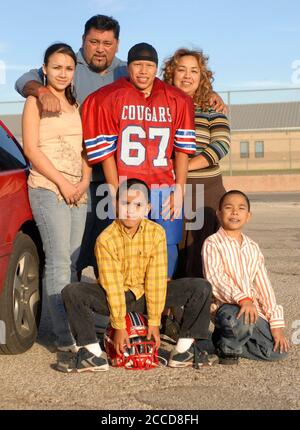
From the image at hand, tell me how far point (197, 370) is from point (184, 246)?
3.77 ft

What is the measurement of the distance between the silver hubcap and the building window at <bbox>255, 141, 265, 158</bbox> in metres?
34.9

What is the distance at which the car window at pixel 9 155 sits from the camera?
485 centimetres

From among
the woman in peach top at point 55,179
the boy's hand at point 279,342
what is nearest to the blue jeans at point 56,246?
the woman in peach top at point 55,179

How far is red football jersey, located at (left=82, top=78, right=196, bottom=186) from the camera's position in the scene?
15.4 ft

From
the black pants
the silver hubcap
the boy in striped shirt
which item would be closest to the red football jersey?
the boy in striped shirt

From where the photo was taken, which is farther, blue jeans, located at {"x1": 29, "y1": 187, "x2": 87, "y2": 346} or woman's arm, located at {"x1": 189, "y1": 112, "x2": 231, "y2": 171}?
woman's arm, located at {"x1": 189, "y1": 112, "x2": 231, "y2": 171}

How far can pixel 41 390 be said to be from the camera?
13.1 feet

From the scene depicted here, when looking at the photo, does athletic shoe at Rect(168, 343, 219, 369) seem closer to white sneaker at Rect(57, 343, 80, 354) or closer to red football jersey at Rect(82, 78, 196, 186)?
white sneaker at Rect(57, 343, 80, 354)

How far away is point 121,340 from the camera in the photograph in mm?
4375

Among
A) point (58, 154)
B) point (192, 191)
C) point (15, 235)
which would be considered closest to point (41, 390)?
point (15, 235)

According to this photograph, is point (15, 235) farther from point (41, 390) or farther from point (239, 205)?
point (239, 205)

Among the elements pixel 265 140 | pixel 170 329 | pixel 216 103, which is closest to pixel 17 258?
pixel 170 329

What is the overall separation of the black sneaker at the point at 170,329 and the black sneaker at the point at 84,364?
2.84 ft

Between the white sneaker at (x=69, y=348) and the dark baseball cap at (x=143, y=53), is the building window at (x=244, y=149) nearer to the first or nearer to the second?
the dark baseball cap at (x=143, y=53)
